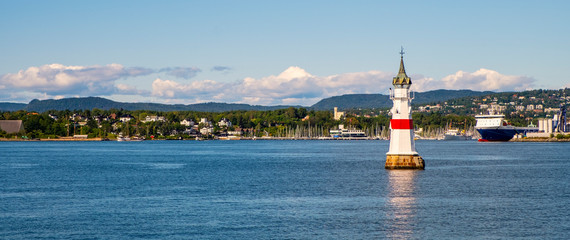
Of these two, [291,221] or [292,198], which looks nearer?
[291,221]

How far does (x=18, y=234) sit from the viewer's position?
33156 mm

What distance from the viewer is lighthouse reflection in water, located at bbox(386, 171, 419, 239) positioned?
114 ft

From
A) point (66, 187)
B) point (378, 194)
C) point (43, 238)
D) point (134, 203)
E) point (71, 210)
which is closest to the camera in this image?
point (43, 238)

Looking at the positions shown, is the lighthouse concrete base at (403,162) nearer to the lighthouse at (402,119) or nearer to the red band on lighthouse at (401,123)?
the lighthouse at (402,119)

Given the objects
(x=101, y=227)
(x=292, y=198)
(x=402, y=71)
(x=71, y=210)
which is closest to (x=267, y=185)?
(x=292, y=198)

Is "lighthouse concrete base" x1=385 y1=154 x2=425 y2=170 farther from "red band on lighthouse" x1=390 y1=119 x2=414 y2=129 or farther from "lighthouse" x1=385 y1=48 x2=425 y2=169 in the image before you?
"red band on lighthouse" x1=390 y1=119 x2=414 y2=129

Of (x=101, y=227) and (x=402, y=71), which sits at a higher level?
(x=402, y=71)

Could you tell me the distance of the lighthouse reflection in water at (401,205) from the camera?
3481 centimetres

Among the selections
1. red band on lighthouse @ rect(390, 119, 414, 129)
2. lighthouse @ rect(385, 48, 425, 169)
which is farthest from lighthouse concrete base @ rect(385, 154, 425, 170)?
red band on lighthouse @ rect(390, 119, 414, 129)

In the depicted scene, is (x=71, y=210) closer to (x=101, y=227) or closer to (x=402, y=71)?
(x=101, y=227)

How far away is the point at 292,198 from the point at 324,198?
7.26 ft

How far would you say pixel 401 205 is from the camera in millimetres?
43344

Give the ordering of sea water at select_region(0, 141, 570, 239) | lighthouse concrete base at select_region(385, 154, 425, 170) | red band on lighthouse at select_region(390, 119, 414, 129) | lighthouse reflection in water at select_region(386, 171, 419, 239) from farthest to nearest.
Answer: lighthouse concrete base at select_region(385, 154, 425, 170) → red band on lighthouse at select_region(390, 119, 414, 129) → lighthouse reflection in water at select_region(386, 171, 419, 239) → sea water at select_region(0, 141, 570, 239)

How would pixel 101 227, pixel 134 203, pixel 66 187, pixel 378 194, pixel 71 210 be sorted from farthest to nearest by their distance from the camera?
pixel 66 187 < pixel 378 194 < pixel 134 203 < pixel 71 210 < pixel 101 227
